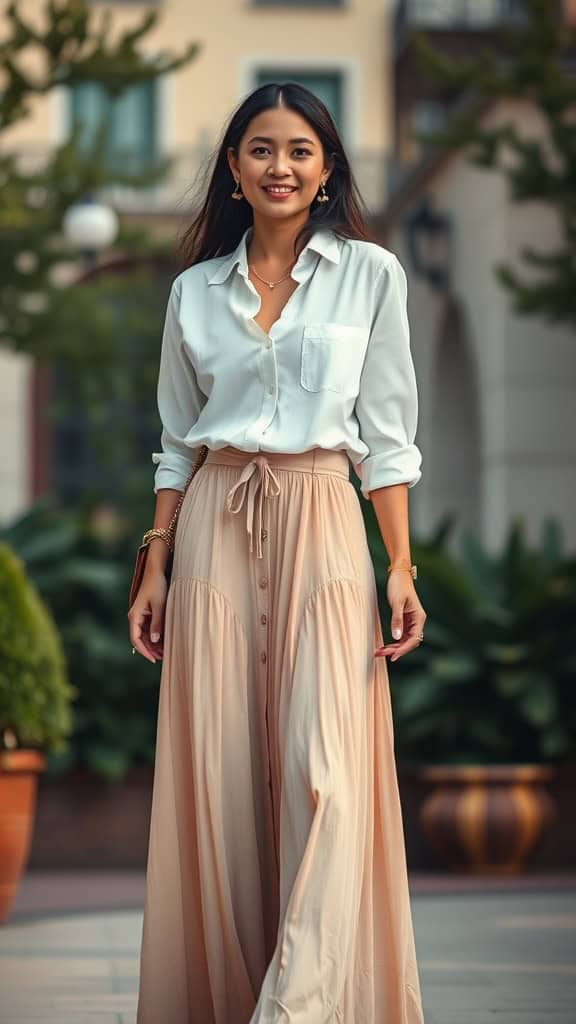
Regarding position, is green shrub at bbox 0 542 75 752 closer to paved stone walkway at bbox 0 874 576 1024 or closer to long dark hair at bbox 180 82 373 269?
paved stone walkway at bbox 0 874 576 1024

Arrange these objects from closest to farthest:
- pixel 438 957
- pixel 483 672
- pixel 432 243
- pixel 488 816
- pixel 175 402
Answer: pixel 175 402
pixel 438 957
pixel 488 816
pixel 483 672
pixel 432 243

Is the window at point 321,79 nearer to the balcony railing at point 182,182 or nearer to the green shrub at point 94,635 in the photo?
the balcony railing at point 182,182

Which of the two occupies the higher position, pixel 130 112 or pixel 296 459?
pixel 130 112

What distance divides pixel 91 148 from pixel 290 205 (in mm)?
10757

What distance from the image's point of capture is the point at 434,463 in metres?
22.0

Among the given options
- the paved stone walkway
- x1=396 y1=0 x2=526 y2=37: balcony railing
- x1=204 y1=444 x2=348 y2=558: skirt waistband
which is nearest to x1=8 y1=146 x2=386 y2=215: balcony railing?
x1=396 y1=0 x2=526 y2=37: balcony railing

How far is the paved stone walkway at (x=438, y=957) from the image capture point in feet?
17.1

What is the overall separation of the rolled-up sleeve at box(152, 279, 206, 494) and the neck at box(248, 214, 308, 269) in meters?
0.20

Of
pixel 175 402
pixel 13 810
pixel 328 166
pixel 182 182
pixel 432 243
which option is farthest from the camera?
pixel 182 182

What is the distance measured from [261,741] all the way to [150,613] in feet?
1.26

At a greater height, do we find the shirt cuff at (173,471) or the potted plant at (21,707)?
the shirt cuff at (173,471)

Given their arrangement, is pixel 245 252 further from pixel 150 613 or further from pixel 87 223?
pixel 87 223

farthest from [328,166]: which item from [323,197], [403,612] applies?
[403,612]

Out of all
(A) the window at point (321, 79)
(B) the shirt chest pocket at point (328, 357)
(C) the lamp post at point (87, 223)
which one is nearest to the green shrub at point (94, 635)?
(C) the lamp post at point (87, 223)
